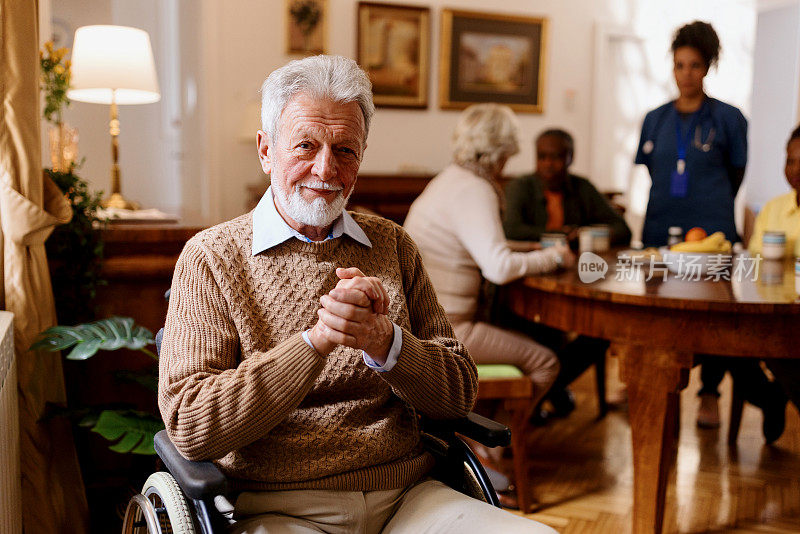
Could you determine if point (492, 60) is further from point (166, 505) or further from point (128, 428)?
point (166, 505)

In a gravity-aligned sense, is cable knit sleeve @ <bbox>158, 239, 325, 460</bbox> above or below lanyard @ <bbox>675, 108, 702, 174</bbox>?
below

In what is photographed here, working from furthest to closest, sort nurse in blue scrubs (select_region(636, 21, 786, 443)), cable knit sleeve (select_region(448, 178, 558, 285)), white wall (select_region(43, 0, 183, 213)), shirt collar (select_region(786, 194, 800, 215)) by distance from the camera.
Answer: white wall (select_region(43, 0, 183, 213)) < nurse in blue scrubs (select_region(636, 21, 786, 443)) < shirt collar (select_region(786, 194, 800, 215)) < cable knit sleeve (select_region(448, 178, 558, 285))

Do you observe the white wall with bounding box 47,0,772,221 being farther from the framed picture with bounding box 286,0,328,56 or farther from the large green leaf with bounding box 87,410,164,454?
the large green leaf with bounding box 87,410,164,454

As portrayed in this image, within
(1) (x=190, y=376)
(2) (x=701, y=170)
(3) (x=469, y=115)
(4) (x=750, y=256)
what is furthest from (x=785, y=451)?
(1) (x=190, y=376)

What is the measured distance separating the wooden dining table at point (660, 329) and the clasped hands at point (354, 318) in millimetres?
1097


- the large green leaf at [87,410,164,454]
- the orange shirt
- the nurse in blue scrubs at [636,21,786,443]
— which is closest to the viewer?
the large green leaf at [87,410,164,454]

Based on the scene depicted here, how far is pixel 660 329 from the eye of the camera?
2.14 metres

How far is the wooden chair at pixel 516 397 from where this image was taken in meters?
2.51

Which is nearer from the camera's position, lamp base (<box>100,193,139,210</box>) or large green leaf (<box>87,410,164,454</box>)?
large green leaf (<box>87,410,164,454</box>)

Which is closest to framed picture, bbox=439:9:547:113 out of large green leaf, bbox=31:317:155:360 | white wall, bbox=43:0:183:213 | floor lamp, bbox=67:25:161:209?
white wall, bbox=43:0:183:213

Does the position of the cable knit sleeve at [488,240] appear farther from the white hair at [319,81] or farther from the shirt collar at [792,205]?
the white hair at [319,81]

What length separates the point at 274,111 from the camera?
4.50 feet

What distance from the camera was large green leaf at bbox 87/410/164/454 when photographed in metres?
1.91

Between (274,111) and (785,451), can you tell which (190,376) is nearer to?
(274,111)
